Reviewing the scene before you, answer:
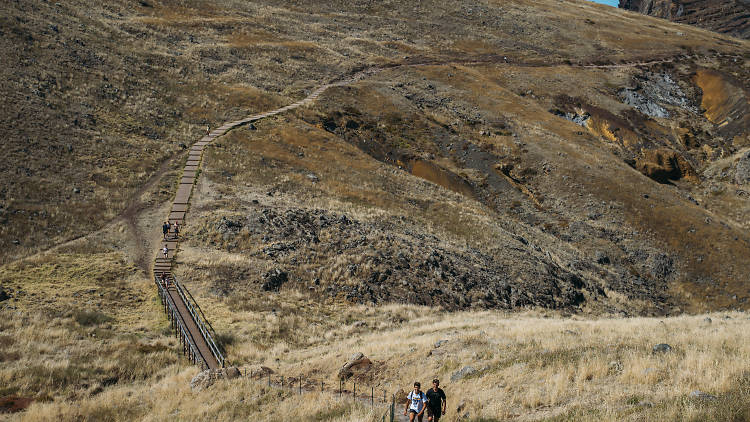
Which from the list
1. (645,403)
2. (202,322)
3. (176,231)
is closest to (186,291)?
(202,322)

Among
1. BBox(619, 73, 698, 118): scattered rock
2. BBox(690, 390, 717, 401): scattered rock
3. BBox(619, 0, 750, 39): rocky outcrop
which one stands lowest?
BBox(690, 390, 717, 401): scattered rock

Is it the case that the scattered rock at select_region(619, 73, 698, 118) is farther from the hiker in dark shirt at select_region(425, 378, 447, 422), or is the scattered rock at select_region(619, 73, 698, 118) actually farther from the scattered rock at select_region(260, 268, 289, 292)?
the hiker in dark shirt at select_region(425, 378, 447, 422)

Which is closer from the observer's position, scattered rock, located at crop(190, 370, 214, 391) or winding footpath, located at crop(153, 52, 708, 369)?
scattered rock, located at crop(190, 370, 214, 391)

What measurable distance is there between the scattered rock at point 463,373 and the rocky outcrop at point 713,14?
188 meters

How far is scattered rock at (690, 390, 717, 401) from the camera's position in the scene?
29.6ft

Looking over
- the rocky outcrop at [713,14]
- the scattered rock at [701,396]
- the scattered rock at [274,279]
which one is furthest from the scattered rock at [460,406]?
the rocky outcrop at [713,14]

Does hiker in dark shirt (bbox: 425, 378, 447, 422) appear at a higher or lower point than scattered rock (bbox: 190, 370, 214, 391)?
higher

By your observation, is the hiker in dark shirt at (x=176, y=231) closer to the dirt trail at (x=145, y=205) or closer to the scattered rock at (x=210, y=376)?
the dirt trail at (x=145, y=205)

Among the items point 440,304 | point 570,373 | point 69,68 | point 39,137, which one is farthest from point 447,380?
point 69,68

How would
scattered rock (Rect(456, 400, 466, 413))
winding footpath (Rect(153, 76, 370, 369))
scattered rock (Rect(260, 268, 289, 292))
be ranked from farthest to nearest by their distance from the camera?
scattered rock (Rect(260, 268, 289, 292)) < winding footpath (Rect(153, 76, 370, 369)) < scattered rock (Rect(456, 400, 466, 413))

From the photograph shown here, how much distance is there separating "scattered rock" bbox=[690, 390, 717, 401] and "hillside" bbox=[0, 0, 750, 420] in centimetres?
28

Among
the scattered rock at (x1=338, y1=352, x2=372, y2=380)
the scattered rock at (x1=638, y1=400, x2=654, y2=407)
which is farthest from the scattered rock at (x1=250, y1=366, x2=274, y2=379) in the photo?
the scattered rock at (x1=638, y1=400, x2=654, y2=407)

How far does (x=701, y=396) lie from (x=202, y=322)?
18.2 metres

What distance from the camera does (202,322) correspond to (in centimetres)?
2058
